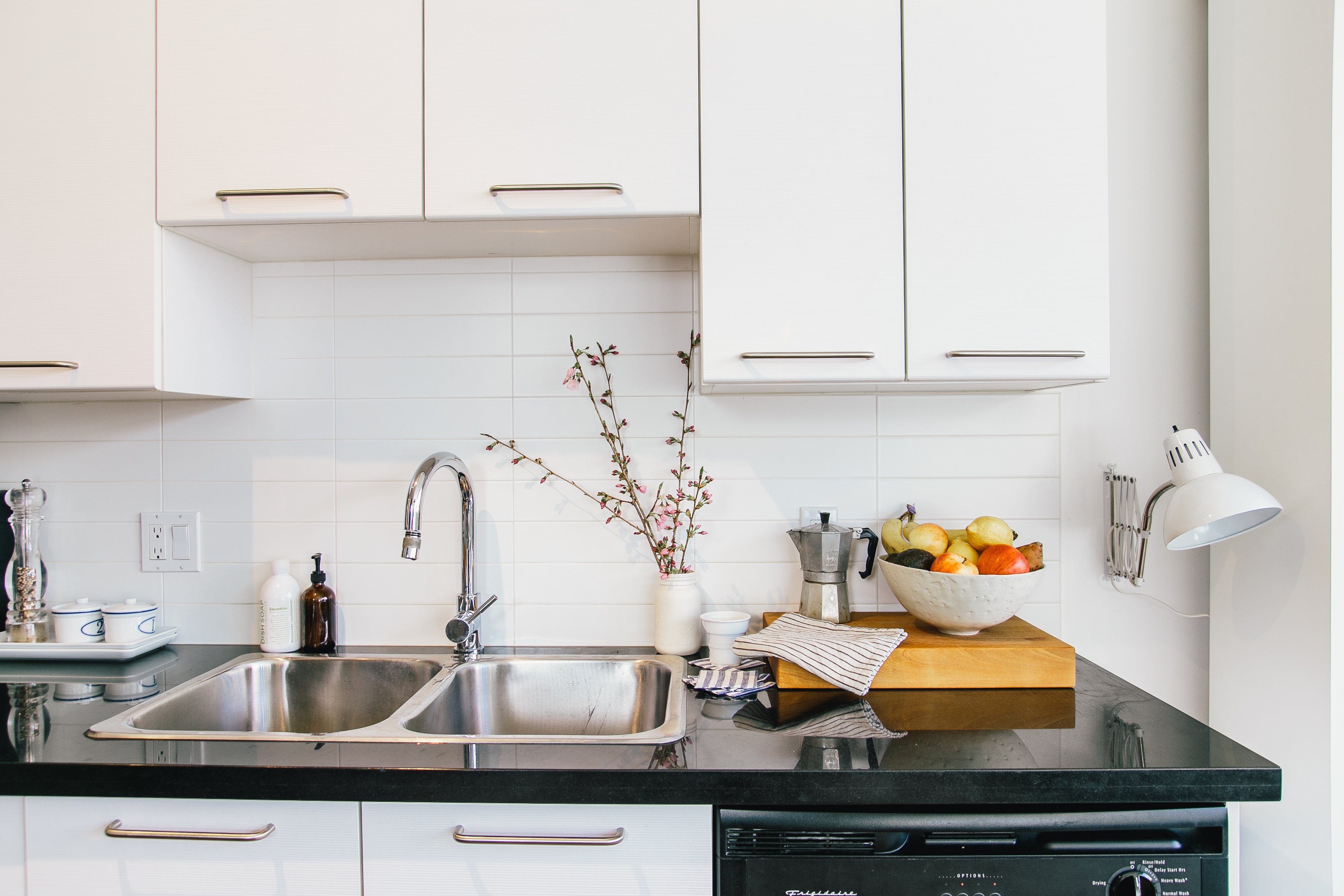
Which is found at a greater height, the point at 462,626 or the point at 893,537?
the point at 893,537

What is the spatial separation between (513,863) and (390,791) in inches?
7.6

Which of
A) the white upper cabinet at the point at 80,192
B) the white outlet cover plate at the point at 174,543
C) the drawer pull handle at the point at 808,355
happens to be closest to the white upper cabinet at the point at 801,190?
the drawer pull handle at the point at 808,355

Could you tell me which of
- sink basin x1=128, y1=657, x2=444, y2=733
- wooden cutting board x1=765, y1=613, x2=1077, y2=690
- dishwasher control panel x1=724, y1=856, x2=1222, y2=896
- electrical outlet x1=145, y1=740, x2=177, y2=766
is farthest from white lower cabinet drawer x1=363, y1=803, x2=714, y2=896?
sink basin x1=128, y1=657, x2=444, y2=733

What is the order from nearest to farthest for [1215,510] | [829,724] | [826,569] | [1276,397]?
1. [829,724]
2. [1215,510]
3. [1276,397]
4. [826,569]

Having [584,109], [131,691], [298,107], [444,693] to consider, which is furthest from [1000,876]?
[298,107]

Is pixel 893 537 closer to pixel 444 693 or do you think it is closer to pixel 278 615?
pixel 444 693

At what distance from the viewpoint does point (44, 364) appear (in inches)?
51.6

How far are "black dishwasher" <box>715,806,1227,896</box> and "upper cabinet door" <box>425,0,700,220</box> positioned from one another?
98cm

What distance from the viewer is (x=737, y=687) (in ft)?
4.33

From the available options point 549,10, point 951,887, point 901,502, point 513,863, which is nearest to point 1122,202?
point 901,502

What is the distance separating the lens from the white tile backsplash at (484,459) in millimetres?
1631

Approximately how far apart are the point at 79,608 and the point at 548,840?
3.91 feet

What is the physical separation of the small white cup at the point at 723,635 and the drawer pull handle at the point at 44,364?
3.95 ft

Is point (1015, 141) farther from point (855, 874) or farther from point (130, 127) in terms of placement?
point (130, 127)
